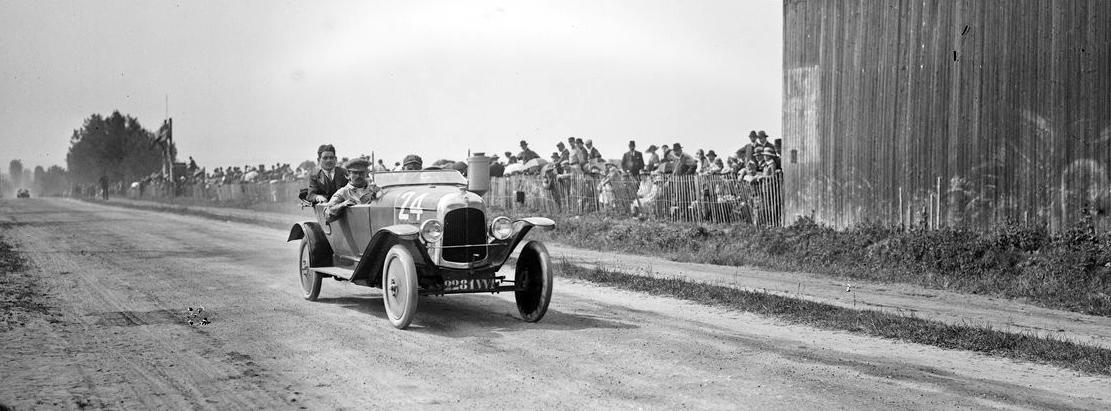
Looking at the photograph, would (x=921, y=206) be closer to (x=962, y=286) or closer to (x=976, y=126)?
(x=976, y=126)

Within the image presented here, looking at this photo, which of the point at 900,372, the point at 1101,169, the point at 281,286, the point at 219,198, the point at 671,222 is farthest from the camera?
the point at 219,198

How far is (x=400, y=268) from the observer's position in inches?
375

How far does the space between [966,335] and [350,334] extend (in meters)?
5.79

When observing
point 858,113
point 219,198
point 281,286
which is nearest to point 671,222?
point 858,113

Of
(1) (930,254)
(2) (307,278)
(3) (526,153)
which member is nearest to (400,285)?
(2) (307,278)

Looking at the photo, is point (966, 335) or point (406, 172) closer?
point (966, 335)

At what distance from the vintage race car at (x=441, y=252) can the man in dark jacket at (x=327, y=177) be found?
5.77ft

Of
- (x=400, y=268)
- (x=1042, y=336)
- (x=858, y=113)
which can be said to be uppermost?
(x=858, y=113)

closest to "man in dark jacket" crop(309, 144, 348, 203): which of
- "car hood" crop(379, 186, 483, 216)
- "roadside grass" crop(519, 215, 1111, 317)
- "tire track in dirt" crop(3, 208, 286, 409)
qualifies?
"car hood" crop(379, 186, 483, 216)

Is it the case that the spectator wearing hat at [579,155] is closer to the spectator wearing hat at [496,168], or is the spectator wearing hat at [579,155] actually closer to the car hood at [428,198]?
the spectator wearing hat at [496,168]

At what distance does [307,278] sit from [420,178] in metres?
2.18

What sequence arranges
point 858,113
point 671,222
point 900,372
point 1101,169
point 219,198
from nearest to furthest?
point 900,372 → point 1101,169 → point 858,113 → point 671,222 → point 219,198

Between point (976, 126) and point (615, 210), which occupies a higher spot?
point (976, 126)

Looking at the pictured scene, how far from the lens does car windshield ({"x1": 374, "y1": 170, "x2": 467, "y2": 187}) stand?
10.9 m
